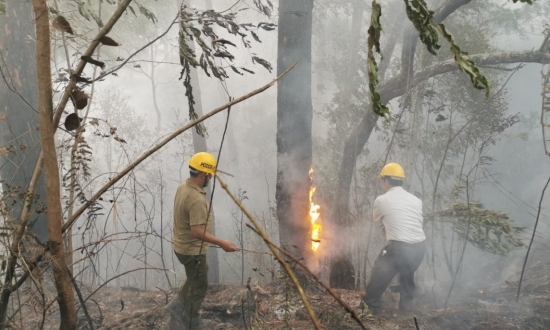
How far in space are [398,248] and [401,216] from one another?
45 centimetres

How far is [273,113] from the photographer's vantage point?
2680 centimetres

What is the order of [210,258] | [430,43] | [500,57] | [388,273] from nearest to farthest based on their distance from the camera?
[430,43]
[388,273]
[500,57]
[210,258]

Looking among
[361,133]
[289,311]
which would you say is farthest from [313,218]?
[361,133]

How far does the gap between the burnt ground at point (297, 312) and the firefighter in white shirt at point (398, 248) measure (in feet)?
0.99

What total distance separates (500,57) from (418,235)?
3.37 meters

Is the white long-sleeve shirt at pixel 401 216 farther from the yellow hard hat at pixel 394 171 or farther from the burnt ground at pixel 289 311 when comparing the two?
the burnt ground at pixel 289 311

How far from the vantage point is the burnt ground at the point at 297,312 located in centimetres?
450

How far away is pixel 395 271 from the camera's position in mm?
5254

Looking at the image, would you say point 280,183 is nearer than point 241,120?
Yes

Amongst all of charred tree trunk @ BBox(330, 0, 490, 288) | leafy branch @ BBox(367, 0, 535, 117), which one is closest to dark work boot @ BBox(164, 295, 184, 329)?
charred tree trunk @ BBox(330, 0, 490, 288)

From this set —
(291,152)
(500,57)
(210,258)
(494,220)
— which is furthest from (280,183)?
(210,258)

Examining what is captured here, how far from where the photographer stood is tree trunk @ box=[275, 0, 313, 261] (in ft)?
18.4

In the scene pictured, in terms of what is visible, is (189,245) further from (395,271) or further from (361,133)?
(361,133)

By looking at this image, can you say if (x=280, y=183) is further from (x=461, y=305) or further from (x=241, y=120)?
(x=241, y=120)
